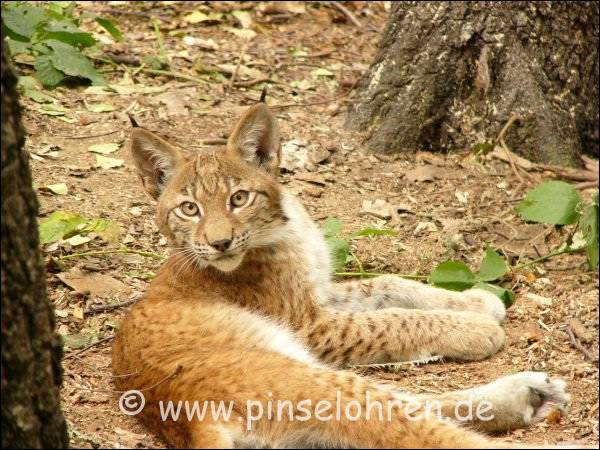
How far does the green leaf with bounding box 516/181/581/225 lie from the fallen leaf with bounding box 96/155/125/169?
277 centimetres

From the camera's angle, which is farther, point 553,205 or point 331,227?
point 331,227

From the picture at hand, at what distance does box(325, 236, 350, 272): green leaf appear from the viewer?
525cm

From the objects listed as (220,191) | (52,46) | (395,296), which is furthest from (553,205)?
(52,46)

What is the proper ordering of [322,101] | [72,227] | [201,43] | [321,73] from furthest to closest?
[201,43] → [321,73] → [322,101] → [72,227]

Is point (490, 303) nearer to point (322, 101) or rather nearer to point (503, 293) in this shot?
point (503, 293)

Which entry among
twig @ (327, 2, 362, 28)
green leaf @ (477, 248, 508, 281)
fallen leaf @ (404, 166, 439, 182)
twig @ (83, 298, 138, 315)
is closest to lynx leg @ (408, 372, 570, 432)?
green leaf @ (477, 248, 508, 281)

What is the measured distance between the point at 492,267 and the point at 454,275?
8.5 inches

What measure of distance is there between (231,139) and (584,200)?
2336mm

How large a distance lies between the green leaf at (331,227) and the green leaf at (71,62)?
2628mm

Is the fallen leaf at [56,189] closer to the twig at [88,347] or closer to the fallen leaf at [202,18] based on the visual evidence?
the twig at [88,347]

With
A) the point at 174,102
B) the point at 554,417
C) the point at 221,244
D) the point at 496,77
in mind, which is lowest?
the point at 174,102

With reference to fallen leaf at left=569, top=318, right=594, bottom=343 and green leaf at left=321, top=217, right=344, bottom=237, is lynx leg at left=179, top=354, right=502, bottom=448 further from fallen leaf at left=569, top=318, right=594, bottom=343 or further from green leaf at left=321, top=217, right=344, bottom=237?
green leaf at left=321, top=217, right=344, bottom=237

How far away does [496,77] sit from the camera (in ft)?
20.4

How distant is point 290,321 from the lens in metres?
4.66
